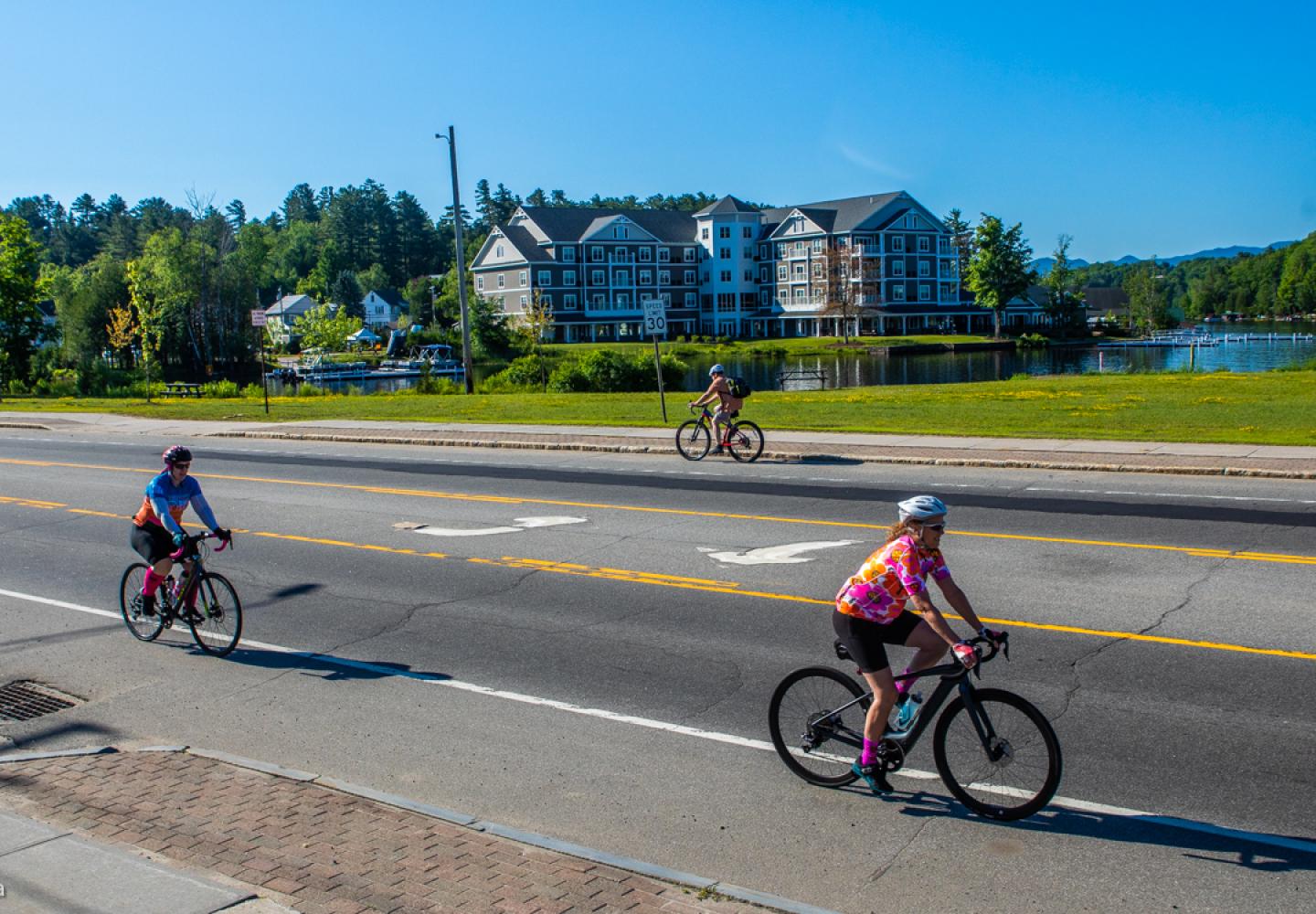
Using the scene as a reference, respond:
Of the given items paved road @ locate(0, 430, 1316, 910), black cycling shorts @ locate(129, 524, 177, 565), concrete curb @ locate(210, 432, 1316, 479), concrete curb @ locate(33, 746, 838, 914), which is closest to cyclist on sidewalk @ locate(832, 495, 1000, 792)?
paved road @ locate(0, 430, 1316, 910)

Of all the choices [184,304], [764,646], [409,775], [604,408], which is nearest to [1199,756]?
[764,646]

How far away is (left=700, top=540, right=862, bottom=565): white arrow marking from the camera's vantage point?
1394cm

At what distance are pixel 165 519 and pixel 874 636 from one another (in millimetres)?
7052

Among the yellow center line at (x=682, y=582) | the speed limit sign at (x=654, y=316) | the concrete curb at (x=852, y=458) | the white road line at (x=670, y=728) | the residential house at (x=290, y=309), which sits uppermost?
the residential house at (x=290, y=309)

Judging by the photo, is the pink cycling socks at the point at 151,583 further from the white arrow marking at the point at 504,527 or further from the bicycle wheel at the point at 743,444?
the bicycle wheel at the point at 743,444

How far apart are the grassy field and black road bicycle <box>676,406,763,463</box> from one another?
4339mm

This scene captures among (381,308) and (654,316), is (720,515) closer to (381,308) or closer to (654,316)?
(654,316)

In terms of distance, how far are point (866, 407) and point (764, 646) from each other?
22.7 meters

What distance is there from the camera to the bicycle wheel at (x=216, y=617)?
11.1 meters

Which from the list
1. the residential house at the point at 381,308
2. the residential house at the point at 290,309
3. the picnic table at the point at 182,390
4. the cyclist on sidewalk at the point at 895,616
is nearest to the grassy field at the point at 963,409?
the picnic table at the point at 182,390

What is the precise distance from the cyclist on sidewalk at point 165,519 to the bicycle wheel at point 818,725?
5.73 metres

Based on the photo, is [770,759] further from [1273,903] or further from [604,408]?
[604,408]

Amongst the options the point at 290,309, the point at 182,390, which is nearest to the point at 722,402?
the point at 182,390

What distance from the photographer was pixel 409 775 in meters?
7.82
